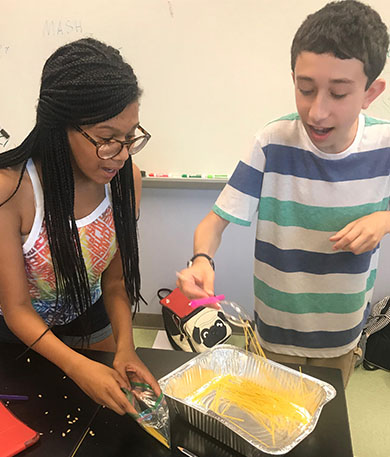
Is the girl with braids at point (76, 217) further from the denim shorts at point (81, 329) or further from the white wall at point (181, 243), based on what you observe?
the white wall at point (181, 243)

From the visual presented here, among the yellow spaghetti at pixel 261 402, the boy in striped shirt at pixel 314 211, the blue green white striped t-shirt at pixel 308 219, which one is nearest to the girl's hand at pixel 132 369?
the yellow spaghetti at pixel 261 402

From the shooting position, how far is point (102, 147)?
0.99m

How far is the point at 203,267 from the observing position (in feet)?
3.37

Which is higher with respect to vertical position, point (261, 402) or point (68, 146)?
point (68, 146)

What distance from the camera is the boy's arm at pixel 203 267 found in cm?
95

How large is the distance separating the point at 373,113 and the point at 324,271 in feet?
3.48

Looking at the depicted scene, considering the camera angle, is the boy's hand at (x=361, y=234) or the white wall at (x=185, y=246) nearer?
the boy's hand at (x=361, y=234)

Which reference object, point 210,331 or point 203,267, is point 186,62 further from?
point 210,331

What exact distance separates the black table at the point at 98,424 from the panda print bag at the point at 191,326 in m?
1.07

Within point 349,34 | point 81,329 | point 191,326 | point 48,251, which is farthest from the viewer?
point 191,326

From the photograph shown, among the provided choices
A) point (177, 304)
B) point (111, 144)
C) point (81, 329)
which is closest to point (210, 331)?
point (177, 304)

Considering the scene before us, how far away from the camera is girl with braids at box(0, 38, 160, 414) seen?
94 centimetres

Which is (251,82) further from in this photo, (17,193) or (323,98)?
(17,193)

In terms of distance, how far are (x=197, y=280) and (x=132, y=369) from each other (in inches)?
10.3
